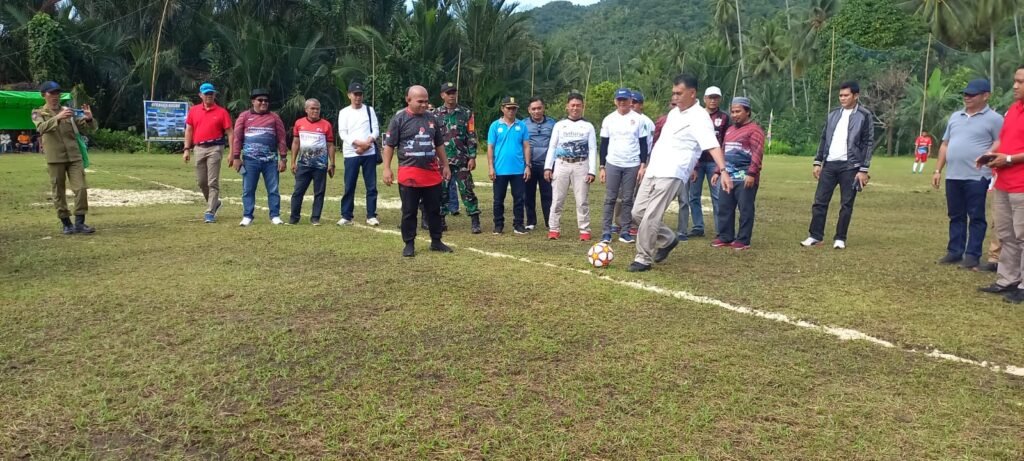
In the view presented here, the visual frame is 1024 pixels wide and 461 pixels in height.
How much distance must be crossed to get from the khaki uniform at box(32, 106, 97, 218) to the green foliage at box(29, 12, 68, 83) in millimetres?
25644

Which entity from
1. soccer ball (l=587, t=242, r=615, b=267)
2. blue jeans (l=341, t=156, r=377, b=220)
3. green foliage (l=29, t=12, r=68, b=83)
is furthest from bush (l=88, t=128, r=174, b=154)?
soccer ball (l=587, t=242, r=615, b=267)

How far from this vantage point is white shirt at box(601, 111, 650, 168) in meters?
8.00

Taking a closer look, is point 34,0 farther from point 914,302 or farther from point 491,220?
point 914,302

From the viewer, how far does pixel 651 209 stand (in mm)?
6602

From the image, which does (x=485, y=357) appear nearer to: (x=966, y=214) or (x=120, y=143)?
(x=966, y=214)

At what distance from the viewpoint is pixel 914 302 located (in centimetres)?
567

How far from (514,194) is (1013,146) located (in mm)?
5135

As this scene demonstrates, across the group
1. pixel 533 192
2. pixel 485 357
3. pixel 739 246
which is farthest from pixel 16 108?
pixel 485 357

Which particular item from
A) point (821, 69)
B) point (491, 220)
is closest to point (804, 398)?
point (491, 220)

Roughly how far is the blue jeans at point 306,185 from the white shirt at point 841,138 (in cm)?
602

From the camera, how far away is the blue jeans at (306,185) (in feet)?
30.7

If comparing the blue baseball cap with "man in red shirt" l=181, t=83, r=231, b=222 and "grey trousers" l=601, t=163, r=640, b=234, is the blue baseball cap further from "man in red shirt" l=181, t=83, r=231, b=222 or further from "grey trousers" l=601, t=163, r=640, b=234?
"man in red shirt" l=181, t=83, r=231, b=222

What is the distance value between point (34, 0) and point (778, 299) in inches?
1545

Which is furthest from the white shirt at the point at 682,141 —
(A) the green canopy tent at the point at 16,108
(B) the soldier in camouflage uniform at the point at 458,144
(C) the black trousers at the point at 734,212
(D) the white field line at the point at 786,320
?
(A) the green canopy tent at the point at 16,108
